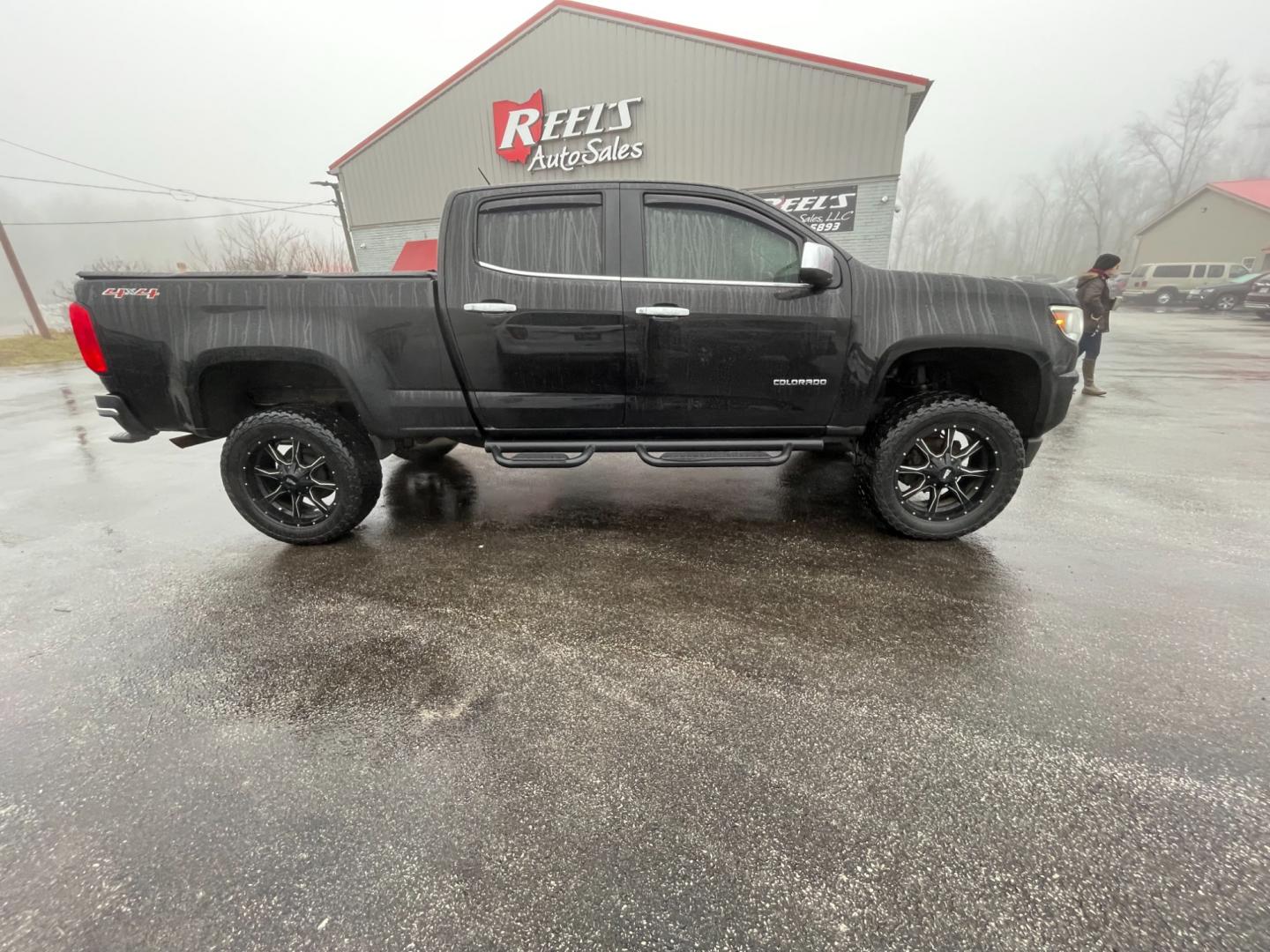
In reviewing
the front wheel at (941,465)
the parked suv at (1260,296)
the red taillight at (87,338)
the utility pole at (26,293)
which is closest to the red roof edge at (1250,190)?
the parked suv at (1260,296)

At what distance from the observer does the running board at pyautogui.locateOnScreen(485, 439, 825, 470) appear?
10.6 ft

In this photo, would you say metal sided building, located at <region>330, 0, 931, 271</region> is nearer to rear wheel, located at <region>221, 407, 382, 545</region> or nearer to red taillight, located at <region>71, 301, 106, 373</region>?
rear wheel, located at <region>221, 407, 382, 545</region>

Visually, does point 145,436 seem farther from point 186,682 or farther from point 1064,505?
point 1064,505

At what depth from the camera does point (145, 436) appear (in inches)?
129

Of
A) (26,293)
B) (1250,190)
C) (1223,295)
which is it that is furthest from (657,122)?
(1250,190)

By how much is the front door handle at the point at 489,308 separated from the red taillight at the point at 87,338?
6.59 ft

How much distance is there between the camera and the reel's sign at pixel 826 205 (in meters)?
13.3

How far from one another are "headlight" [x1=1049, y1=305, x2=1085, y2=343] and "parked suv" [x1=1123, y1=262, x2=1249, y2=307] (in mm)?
28510

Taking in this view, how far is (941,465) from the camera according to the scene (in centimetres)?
320

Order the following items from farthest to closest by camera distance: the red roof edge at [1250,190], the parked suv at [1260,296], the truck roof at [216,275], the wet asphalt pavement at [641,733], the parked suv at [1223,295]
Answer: the red roof edge at [1250,190] → the parked suv at [1223,295] → the parked suv at [1260,296] → the truck roof at [216,275] → the wet asphalt pavement at [641,733]

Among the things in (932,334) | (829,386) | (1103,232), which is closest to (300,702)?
(829,386)

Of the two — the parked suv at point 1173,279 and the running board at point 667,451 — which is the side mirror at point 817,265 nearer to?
the running board at point 667,451

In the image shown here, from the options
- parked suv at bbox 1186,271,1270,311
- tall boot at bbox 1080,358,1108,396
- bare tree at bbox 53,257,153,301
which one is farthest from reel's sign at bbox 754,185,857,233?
parked suv at bbox 1186,271,1270,311

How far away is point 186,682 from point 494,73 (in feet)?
60.1
